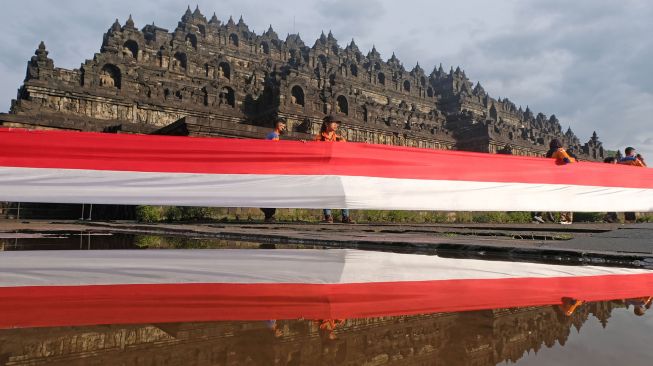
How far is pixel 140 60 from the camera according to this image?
3478 centimetres

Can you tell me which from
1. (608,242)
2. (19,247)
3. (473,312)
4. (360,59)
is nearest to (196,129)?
(19,247)

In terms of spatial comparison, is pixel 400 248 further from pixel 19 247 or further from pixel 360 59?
pixel 360 59

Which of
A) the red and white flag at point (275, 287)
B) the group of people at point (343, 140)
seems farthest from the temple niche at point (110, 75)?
the red and white flag at point (275, 287)

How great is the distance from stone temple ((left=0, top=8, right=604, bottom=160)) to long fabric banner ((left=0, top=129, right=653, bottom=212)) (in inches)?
279

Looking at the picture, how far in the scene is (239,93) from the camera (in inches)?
1133

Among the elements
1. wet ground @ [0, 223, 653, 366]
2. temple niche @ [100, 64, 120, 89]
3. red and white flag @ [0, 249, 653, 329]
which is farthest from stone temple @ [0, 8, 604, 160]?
wet ground @ [0, 223, 653, 366]

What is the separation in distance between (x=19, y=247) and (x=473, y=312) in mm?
4697

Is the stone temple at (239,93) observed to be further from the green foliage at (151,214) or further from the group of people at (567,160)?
the group of people at (567,160)

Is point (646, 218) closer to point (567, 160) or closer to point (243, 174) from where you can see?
point (567, 160)

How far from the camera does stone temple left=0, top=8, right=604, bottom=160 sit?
22438 millimetres

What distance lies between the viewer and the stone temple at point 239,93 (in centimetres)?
2244

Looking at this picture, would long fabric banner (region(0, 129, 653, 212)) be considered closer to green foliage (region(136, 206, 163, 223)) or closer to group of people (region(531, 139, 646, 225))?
group of people (region(531, 139, 646, 225))

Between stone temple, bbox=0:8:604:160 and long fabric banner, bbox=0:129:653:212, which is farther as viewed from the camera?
stone temple, bbox=0:8:604:160

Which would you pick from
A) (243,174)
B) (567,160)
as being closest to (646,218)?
(567,160)
